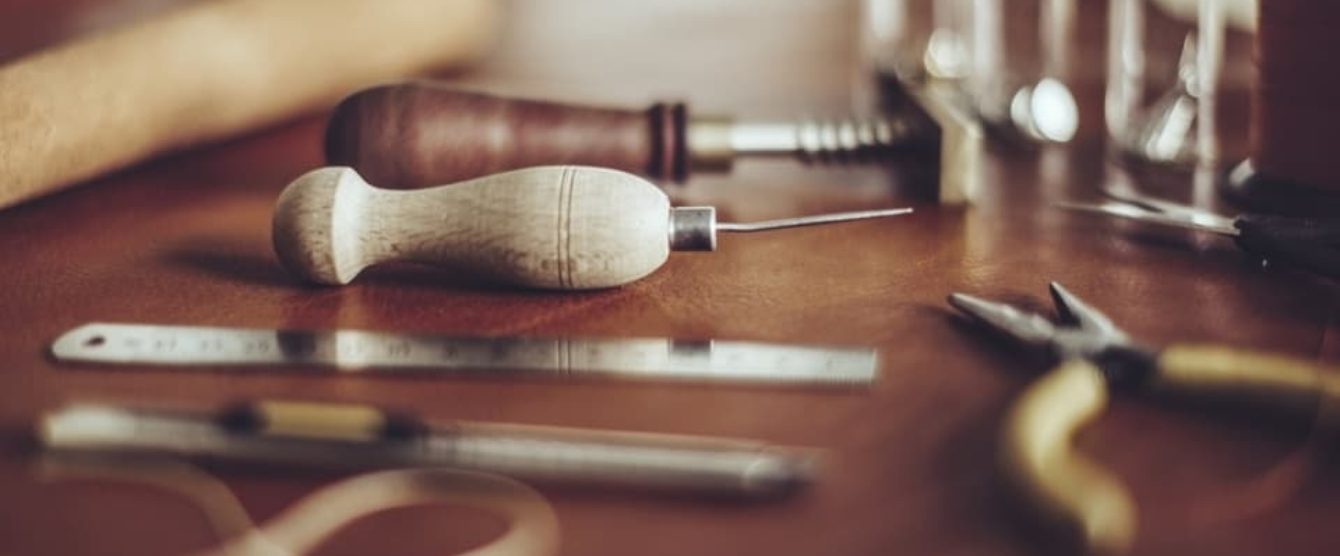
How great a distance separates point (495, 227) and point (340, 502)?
0.22 m

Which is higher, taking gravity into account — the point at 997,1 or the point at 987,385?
the point at 997,1

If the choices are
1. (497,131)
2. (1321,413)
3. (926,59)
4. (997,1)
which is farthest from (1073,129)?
(1321,413)

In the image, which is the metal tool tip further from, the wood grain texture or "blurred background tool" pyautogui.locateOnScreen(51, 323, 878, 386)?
the wood grain texture

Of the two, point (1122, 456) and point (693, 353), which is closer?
point (1122, 456)

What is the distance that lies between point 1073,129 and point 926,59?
0.74 ft

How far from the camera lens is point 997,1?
55.4 inches

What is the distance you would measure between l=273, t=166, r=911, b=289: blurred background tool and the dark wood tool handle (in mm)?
110

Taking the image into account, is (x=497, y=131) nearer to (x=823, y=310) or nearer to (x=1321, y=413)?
(x=823, y=310)

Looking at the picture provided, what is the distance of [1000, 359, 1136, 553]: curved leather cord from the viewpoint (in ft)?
1.35

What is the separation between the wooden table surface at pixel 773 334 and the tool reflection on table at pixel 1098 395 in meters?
0.01

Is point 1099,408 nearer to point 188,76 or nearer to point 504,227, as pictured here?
point 504,227

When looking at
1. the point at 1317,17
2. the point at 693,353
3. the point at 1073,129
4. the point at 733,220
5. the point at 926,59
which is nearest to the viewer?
the point at 693,353

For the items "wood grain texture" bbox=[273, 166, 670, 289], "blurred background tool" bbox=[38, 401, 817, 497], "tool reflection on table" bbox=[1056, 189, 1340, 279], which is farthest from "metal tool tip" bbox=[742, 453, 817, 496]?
"tool reflection on table" bbox=[1056, 189, 1340, 279]

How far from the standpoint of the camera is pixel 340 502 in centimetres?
47
